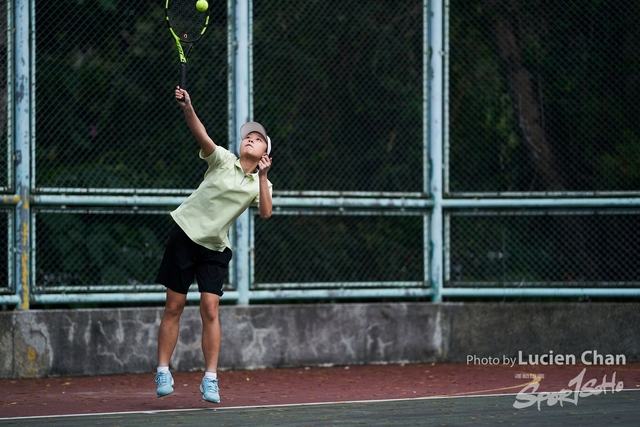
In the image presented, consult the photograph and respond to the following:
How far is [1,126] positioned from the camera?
Answer: 30.7 ft

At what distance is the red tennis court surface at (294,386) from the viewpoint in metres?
7.68

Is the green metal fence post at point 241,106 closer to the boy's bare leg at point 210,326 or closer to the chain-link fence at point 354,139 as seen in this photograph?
the chain-link fence at point 354,139

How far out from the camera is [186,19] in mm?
8484

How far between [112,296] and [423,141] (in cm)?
316

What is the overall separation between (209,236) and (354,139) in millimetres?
3224

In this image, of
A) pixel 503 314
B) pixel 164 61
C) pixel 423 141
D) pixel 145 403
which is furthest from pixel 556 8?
pixel 145 403

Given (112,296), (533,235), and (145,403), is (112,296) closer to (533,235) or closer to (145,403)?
(145,403)

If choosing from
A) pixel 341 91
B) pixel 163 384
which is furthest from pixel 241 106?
pixel 163 384

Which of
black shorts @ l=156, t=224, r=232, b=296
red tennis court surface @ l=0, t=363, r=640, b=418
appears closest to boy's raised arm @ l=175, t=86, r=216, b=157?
black shorts @ l=156, t=224, r=232, b=296

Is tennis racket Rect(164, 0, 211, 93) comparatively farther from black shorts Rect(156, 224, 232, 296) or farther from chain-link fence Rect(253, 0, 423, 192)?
chain-link fence Rect(253, 0, 423, 192)

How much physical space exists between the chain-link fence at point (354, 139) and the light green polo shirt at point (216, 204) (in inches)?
84.6

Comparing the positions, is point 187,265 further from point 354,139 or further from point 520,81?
point 520,81

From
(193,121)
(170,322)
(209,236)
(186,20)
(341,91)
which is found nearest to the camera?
(193,121)

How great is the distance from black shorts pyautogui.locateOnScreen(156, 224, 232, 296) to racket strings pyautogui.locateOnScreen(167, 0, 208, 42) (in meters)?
1.58
